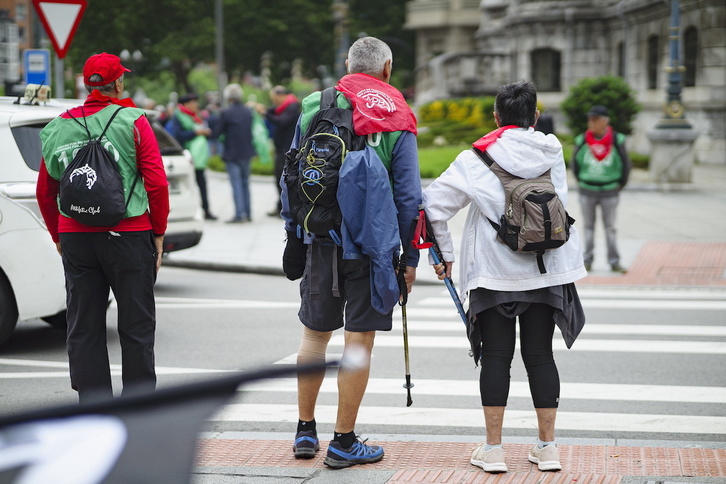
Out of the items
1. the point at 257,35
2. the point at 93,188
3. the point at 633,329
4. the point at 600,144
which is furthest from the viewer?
the point at 257,35

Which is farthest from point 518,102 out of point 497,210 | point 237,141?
point 237,141

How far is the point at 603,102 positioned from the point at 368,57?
64.4 feet

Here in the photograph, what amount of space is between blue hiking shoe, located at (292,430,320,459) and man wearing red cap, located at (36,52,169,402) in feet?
2.60

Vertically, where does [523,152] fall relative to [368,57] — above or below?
below

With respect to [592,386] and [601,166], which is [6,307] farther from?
[601,166]

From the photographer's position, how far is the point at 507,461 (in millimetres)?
4754

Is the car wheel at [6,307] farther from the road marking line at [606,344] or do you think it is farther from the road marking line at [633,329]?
the road marking line at [633,329]

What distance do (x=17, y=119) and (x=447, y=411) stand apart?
3.67 m

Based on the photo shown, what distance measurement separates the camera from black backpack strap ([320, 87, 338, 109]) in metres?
4.61

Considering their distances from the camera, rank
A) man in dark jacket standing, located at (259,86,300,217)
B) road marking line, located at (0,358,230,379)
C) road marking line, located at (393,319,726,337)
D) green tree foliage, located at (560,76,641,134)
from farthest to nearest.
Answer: green tree foliage, located at (560,76,641,134)
man in dark jacket standing, located at (259,86,300,217)
road marking line, located at (393,319,726,337)
road marking line, located at (0,358,230,379)

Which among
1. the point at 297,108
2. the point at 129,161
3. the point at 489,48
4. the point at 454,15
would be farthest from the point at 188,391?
the point at 454,15

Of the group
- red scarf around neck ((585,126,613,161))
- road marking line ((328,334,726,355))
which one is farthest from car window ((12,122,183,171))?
red scarf around neck ((585,126,613,161))

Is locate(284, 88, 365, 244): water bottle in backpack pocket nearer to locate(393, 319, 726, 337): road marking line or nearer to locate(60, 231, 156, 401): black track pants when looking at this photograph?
locate(60, 231, 156, 401): black track pants

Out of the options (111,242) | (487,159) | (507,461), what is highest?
(487,159)
